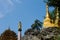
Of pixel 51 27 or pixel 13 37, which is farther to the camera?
pixel 13 37

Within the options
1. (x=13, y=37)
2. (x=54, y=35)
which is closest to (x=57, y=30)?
(x=54, y=35)

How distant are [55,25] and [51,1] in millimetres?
3802

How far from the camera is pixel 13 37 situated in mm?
32062

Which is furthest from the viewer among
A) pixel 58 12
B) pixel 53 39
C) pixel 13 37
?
pixel 13 37

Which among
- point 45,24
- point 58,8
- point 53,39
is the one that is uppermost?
point 58,8

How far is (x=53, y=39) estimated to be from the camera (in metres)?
25.8

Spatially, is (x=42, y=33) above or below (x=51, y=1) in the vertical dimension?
below

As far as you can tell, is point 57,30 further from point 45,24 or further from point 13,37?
point 13,37

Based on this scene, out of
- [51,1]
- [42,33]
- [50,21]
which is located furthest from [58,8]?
[42,33]

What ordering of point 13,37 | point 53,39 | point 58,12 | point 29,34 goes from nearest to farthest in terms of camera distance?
point 53,39 < point 29,34 < point 58,12 < point 13,37

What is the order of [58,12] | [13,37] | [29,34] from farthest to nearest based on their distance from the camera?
[13,37]
[58,12]
[29,34]

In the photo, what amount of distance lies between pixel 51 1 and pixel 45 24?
3608 mm

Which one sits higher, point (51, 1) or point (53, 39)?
point (51, 1)

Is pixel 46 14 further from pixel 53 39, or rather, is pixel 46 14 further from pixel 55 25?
pixel 53 39
